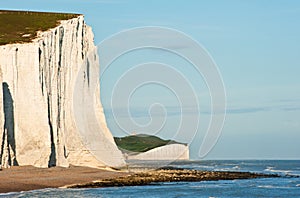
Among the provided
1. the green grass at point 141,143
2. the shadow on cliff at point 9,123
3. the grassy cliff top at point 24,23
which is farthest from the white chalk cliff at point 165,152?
the shadow on cliff at point 9,123

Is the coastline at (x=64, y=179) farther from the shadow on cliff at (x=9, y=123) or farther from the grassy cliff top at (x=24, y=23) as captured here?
the grassy cliff top at (x=24, y=23)

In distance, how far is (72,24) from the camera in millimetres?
51406

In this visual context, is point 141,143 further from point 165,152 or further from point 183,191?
point 183,191

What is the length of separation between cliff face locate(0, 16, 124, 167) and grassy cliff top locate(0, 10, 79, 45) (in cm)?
124

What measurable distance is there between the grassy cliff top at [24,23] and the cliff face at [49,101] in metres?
1.24

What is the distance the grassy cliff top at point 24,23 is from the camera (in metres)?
47.1

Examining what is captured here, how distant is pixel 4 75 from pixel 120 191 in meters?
13.2

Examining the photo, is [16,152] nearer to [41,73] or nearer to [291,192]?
[41,73]

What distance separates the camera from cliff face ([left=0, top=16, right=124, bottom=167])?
140 ft

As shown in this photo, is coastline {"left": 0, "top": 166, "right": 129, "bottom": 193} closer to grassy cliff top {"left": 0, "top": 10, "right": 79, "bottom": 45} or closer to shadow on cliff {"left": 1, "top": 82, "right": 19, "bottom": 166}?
shadow on cliff {"left": 1, "top": 82, "right": 19, "bottom": 166}

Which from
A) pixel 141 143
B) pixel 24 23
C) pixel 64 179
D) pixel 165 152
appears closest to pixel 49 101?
pixel 64 179

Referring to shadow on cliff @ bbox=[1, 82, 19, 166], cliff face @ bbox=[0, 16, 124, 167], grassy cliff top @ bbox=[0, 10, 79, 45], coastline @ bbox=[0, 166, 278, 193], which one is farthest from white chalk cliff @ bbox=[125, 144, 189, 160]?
shadow on cliff @ bbox=[1, 82, 19, 166]

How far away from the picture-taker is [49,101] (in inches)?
1838

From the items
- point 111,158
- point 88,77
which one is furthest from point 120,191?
point 88,77
